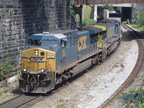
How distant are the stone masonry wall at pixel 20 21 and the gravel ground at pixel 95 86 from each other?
4.23 metres

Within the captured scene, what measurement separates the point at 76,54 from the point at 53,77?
11.3 ft

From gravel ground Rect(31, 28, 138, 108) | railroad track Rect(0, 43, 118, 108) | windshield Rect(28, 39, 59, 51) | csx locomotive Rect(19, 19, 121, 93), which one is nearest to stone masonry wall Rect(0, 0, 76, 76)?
csx locomotive Rect(19, 19, 121, 93)

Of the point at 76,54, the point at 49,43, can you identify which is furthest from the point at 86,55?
the point at 49,43

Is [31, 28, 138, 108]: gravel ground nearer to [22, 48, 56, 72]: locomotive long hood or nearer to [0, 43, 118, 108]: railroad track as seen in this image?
[0, 43, 118, 108]: railroad track

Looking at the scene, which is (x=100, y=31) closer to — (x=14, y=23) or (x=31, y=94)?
(x=14, y=23)

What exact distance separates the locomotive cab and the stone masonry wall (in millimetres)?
2569

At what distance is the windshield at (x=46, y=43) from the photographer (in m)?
14.3

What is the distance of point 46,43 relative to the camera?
14.4 metres

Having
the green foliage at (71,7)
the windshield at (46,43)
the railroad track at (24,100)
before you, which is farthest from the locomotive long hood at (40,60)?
the green foliage at (71,7)

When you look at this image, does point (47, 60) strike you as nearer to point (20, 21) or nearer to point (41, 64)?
point (41, 64)

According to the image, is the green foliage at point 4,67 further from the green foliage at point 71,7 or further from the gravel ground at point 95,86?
the green foliage at point 71,7

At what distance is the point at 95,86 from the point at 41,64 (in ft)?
12.2

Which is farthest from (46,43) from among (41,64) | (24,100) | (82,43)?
(82,43)

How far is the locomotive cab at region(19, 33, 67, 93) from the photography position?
14.0 metres
